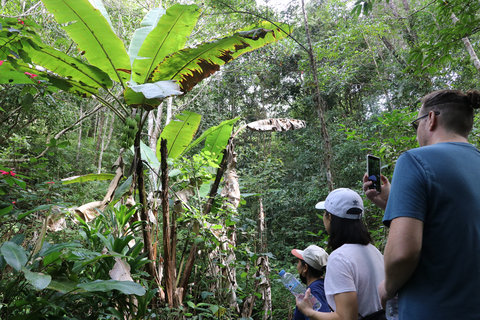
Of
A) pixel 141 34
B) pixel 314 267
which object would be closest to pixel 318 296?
pixel 314 267

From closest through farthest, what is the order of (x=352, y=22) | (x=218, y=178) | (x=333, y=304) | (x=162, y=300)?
(x=333, y=304)
(x=162, y=300)
(x=218, y=178)
(x=352, y=22)

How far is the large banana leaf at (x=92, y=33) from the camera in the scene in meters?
2.69

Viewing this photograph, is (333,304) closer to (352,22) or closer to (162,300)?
(162,300)

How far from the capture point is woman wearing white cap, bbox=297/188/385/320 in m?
1.42

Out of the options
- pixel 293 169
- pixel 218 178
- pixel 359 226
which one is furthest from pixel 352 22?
pixel 359 226

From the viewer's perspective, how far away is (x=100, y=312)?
1614 millimetres

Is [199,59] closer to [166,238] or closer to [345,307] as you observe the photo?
[166,238]

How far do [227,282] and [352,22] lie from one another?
300 inches

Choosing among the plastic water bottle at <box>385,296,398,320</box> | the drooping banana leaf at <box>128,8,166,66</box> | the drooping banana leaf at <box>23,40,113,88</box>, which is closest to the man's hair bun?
the plastic water bottle at <box>385,296,398,320</box>

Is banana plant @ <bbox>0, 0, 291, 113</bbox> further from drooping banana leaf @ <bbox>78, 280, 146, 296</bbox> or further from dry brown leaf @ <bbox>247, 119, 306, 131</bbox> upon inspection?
drooping banana leaf @ <bbox>78, 280, 146, 296</bbox>

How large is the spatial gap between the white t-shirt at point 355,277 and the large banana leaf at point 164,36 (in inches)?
96.3

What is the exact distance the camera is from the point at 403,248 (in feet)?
3.25

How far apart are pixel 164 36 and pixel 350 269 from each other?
8.54 feet

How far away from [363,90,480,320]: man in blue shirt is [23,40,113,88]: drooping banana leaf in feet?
8.62
